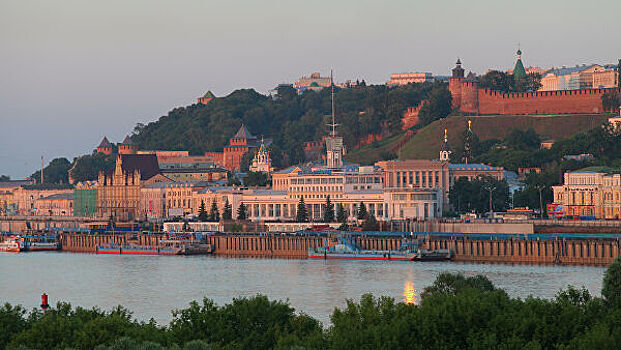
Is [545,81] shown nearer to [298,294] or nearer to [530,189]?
[530,189]

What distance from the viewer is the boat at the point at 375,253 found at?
9481 cm

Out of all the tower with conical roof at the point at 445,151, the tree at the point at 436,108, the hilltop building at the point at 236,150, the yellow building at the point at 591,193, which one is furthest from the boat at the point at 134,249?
the hilltop building at the point at 236,150

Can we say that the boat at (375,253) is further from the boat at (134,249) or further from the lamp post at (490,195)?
the lamp post at (490,195)

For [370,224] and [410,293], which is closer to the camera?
[410,293]

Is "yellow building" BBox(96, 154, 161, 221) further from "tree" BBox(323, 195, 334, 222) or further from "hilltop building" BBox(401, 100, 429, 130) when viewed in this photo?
"tree" BBox(323, 195, 334, 222)

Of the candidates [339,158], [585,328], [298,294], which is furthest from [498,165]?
[585,328]

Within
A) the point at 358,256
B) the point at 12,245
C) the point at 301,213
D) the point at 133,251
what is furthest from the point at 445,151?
the point at 12,245

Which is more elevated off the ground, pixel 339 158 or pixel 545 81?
pixel 545 81

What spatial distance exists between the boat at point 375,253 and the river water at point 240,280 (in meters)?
3.03

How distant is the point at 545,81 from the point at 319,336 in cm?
13852

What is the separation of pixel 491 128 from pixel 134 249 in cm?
5165

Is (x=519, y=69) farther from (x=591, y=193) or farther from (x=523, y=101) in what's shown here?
(x=591, y=193)

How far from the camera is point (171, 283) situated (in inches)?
3056

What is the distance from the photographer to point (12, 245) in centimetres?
12131
